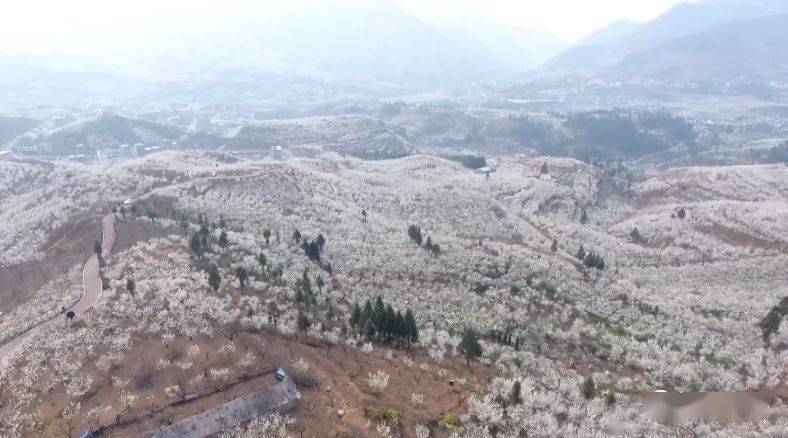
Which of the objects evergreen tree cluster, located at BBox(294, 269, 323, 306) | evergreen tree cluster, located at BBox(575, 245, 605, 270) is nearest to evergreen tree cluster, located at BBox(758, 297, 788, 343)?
evergreen tree cluster, located at BBox(575, 245, 605, 270)

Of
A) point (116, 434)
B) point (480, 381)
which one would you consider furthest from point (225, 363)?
point (480, 381)

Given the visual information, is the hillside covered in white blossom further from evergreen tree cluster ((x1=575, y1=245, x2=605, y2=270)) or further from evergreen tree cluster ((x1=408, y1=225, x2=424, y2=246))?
evergreen tree cluster ((x1=408, y1=225, x2=424, y2=246))

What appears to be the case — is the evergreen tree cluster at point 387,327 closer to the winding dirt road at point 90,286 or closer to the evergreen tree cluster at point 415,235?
the winding dirt road at point 90,286

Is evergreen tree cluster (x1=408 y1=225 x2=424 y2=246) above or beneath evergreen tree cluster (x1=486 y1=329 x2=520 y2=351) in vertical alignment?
above

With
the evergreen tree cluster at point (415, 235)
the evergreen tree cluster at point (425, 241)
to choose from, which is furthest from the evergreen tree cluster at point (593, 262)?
the evergreen tree cluster at point (415, 235)

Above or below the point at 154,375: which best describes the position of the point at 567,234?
below

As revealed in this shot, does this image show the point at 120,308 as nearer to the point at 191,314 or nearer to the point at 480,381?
the point at 191,314
